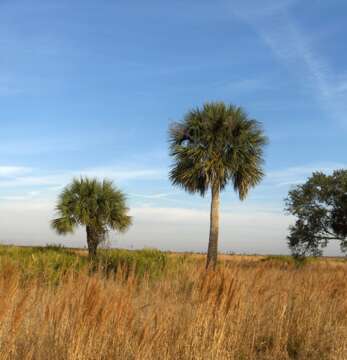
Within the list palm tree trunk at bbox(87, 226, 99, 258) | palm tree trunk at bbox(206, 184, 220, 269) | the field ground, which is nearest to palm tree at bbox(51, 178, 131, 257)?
palm tree trunk at bbox(87, 226, 99, 258)

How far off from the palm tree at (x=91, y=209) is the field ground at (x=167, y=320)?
17864 millimetres

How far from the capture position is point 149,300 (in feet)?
21.3

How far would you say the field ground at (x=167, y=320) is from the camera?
12.9 ft

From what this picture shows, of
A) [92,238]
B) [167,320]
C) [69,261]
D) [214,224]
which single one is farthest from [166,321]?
[92,238]

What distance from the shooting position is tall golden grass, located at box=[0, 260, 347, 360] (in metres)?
3.93

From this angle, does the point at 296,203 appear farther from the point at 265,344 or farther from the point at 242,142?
the point at 265,344

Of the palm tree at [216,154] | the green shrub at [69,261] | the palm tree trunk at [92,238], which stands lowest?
the green shrub at [69,261]

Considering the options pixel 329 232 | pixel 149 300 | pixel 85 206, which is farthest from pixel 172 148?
pixel 149 300

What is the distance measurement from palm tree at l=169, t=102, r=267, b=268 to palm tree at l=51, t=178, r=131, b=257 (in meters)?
3.74

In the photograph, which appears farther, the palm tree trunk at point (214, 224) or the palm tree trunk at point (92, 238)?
the palm tree trunk at point (92, 238)

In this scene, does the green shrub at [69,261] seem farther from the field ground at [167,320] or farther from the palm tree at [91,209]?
the palm tree at [91,209]

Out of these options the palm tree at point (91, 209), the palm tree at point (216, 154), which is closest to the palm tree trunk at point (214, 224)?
the palm tree at point (216, 154)

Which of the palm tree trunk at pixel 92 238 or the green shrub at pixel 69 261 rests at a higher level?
the palm tree trunk at pixel 92 238

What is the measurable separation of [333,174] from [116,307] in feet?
88.8
